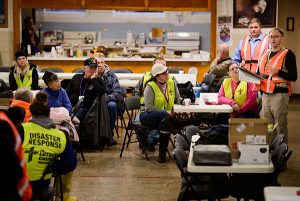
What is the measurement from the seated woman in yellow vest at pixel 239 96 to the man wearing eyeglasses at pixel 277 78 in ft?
1.07

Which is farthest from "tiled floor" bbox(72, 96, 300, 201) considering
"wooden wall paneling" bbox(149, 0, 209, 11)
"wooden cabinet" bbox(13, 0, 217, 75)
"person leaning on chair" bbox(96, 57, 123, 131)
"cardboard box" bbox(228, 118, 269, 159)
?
"wooden wall paneling" bbox(149, 0, 209, 11)

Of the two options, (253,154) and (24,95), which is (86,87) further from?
(253,154)

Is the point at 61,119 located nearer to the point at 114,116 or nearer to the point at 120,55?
the point at 114,116

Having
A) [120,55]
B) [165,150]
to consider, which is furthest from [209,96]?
[120,55]

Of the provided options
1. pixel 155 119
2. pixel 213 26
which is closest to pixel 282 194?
pixel 155 119

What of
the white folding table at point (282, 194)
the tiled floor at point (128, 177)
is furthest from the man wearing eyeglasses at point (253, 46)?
the white folding table at point (282, 194)

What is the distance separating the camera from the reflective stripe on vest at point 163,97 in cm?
798

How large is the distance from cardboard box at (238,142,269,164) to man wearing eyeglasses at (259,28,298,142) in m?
2.65

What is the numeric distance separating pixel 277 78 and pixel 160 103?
1.45m

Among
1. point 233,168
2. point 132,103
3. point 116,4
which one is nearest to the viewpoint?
point 233,168

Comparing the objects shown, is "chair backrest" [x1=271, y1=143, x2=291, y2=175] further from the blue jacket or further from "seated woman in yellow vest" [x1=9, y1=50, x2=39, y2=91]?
"seated woman in yellow vest" [x1=9, y1=50, x2=39, y2=91]

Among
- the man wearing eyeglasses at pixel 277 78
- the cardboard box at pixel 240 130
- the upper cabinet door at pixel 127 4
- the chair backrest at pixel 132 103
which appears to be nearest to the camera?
the cardboard box at pixel 240 130

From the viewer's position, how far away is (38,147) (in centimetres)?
493

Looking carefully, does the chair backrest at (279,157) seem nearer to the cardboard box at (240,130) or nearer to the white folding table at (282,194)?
the cardboard box at (240,130)
